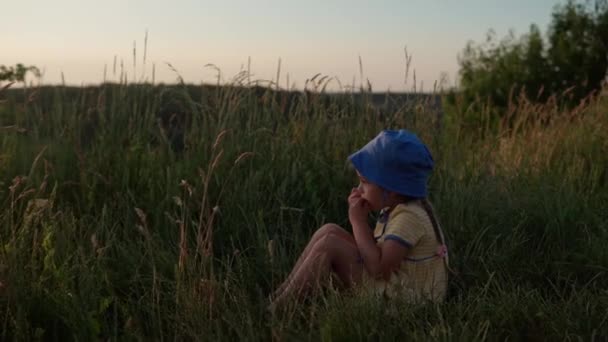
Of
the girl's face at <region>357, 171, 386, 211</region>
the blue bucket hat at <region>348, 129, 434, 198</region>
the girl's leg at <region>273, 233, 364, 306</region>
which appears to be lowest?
the girl's leg at <region>273, 233, 364, 306</region>

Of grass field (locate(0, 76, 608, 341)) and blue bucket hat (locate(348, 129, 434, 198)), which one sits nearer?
grass field (locate(0, 76, 608, 341))

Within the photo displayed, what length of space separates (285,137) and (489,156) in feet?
5.85

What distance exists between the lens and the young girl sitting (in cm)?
386

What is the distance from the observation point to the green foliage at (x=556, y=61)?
12.7 m

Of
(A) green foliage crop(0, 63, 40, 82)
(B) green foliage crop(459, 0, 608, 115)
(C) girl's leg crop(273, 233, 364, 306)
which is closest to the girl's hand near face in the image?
(C) girl's leg crop(273, 233, 364, 306)

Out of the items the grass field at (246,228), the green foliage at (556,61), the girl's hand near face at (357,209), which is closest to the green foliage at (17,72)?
the grass field at (246,228)

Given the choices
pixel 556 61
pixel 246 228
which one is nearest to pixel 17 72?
pixel 246 228

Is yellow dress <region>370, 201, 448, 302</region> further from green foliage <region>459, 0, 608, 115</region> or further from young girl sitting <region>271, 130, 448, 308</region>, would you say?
green foliage <region>459, 0, 608, 115</region>

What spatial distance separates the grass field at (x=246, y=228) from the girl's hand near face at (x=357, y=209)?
0.87 ft

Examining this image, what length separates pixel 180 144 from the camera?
11.2m

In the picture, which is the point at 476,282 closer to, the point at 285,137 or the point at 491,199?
the point at 491,199

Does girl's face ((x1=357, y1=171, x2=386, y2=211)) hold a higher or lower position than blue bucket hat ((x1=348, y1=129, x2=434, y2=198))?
lower

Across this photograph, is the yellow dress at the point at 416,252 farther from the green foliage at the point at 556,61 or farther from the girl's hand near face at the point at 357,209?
the green foliage at the point at 556,61

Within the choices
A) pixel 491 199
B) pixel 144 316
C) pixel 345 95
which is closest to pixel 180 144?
pixel 345 95
